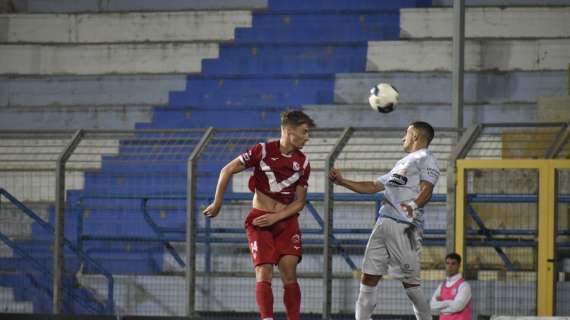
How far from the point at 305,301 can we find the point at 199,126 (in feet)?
17.3

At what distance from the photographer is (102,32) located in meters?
19.5

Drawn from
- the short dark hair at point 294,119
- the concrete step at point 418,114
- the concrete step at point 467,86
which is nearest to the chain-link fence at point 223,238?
the concrete step at point 418,114

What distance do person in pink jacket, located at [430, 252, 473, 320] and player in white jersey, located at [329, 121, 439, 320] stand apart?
7.20 ft

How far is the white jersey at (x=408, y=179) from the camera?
375 inches

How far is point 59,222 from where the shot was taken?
1342cm

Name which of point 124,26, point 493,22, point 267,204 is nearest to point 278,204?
point 267,204

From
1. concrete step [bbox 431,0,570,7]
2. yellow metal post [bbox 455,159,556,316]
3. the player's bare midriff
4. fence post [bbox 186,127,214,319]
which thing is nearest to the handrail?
fence post [bbox 186,127,214,319]

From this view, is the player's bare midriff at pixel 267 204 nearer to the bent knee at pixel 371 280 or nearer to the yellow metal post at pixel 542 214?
the bent knee at pixel 371 280

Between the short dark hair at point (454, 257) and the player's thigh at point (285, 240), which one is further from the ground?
the player's thigh at point (285, 240)

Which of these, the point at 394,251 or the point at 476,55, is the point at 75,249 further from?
the point at 476,55

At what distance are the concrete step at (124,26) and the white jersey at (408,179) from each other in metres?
9.83

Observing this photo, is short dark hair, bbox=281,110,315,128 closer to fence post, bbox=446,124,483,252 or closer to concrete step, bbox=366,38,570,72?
fence post, bbox=446,124,483,252

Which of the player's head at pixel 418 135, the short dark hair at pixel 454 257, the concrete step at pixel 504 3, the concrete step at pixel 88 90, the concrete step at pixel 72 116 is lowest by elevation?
the short dark hair at pixel 454 257

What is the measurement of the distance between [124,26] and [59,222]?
6.62 m
